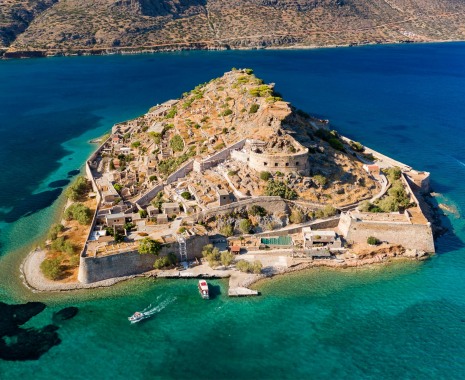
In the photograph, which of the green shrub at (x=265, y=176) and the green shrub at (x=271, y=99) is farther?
the green shrub at (x=271, y=99)

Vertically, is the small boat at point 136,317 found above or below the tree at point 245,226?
below

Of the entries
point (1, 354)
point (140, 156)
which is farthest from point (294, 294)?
point (140, 156)

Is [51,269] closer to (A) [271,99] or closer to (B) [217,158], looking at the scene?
(B) [217,158]

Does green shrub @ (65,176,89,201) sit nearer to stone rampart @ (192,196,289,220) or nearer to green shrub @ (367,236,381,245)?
stone rampart @ (192,196,289,220)

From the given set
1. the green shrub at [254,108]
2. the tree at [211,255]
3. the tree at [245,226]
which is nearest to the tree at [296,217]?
the tree at [245,226]

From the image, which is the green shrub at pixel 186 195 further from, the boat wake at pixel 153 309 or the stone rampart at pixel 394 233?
the stone rampart at pixel 394 233

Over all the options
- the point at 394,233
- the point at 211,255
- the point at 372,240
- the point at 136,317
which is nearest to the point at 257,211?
the point at 211,255
